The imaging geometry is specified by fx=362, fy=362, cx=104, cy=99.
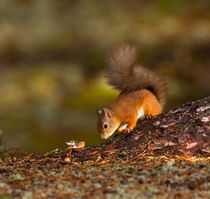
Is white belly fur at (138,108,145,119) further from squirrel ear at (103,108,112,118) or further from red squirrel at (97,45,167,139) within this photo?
squirrel ear at (103,108,112,118)

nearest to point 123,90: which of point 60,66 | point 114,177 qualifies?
point 114,177

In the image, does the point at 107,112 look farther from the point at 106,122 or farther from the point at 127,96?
the point at 127,96

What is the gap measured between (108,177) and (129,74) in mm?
1384

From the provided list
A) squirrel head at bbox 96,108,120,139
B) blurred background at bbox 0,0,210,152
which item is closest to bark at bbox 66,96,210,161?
squirrel head at bbox 96,108,120,139

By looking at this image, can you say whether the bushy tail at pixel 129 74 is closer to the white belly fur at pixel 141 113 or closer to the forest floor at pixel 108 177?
the white belly fur at pixel 141 113

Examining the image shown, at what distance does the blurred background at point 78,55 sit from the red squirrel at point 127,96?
1.88 m

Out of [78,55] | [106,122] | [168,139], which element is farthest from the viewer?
[78,55]

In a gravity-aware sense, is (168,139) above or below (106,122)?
below

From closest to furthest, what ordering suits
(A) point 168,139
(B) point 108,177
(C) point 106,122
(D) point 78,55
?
(B) point 108,177 → (A) point 168,139 → (C) point 106,122 → (D) point 78,55

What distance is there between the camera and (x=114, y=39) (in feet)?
23.6

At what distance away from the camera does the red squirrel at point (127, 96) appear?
272cm

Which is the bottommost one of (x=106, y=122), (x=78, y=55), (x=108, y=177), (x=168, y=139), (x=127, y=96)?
(x=108, y=177)

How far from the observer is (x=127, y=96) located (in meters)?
2.85

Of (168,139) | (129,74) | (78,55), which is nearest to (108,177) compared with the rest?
(168,139)
